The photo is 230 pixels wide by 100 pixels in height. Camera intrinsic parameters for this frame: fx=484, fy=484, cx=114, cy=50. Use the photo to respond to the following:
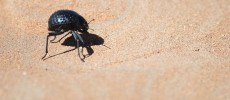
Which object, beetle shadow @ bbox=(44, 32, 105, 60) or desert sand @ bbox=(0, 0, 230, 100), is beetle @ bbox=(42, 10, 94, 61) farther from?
desert sand @ bbox=(0, 0, 230, 100)

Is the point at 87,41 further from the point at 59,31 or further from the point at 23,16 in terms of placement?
the point at 23,16

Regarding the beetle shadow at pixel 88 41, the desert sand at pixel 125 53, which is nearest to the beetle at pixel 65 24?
the beetle shadow at pixel 88 41

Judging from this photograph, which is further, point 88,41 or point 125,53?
point 88,41

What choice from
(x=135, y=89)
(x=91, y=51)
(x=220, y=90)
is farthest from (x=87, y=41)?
(x=220, y=90)

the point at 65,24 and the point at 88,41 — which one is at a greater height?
the point at 65,24

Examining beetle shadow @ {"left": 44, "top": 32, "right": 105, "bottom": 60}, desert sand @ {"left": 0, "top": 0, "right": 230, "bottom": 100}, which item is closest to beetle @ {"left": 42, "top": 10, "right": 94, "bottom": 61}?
beetle shadow @ {"left": 44, "top": 32, "right": 105, "bottom": 60}

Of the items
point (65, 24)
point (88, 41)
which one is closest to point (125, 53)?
point (88, 41)

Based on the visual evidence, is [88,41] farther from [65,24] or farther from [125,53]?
[125,53]

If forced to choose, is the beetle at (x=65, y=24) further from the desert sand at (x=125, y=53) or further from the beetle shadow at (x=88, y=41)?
the desert sand at (x=125, y=53)
